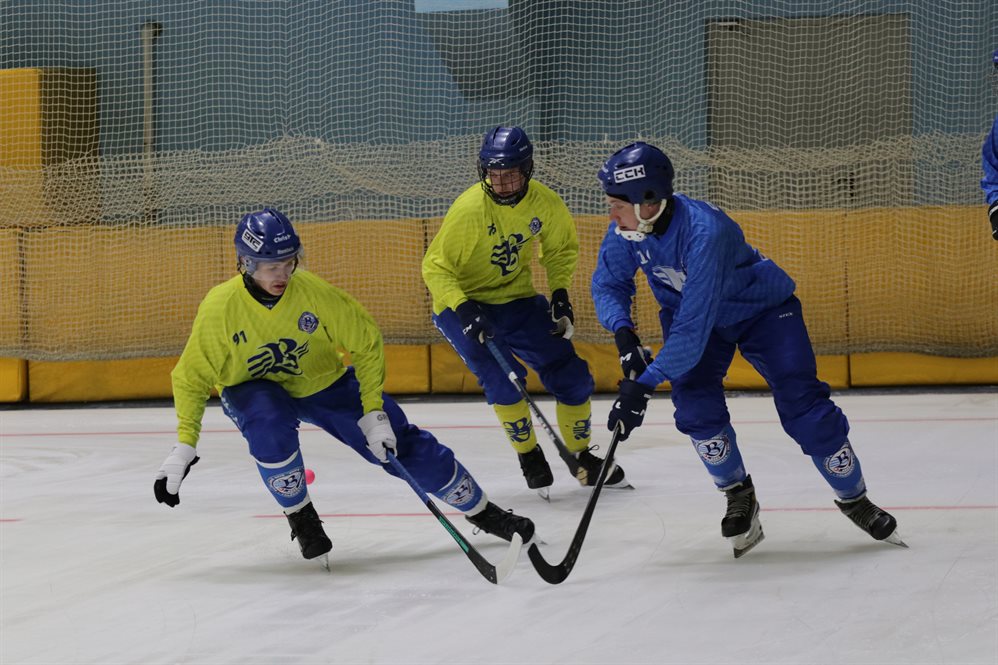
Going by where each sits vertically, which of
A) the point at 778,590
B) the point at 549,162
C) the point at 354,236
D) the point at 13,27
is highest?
the point at 13,27

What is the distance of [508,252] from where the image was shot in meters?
4.77

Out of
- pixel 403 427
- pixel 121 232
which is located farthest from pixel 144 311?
pixel 403 427

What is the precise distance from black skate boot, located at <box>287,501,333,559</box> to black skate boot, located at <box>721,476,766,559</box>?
4.25 feet

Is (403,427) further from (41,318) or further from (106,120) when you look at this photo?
(106,120)

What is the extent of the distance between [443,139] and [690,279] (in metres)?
5.56

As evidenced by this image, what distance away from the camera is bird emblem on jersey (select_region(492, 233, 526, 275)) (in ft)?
15.6

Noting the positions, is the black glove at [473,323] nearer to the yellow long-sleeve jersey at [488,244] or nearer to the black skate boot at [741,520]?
the yellow long-sleeve jersey at [488,244]

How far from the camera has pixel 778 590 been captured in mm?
3279

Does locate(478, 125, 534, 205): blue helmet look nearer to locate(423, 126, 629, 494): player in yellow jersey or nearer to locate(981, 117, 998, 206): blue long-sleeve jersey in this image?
locate(423, 126, 629, 494): player in yellow jersey

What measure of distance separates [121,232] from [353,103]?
240 centimetres

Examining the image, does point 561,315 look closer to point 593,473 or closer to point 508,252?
point 508,252

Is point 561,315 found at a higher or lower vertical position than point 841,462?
higher

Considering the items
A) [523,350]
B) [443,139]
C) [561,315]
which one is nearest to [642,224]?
[561,315]

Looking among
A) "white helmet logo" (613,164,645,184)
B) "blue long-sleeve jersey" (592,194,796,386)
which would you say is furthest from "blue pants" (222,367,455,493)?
"white helmet logo" (613,164,645,184)
